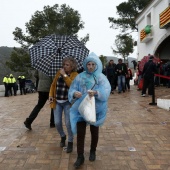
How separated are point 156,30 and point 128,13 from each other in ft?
64.6

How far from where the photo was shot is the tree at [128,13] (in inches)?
1428

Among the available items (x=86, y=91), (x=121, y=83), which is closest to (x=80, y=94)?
(x=86, y=91)

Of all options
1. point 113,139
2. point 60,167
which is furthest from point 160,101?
point 60,167

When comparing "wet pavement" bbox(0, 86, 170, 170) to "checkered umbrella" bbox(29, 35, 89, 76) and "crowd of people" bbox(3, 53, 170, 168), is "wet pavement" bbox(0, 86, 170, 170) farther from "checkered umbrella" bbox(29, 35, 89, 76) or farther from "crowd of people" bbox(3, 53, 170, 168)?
"checkered umbrella" bbox(29, 35, 89, 76)

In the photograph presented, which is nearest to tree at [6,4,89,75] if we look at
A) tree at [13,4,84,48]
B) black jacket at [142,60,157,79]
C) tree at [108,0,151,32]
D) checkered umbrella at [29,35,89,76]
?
tree at [13,4,84,48]

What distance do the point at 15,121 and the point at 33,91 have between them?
15150 mm

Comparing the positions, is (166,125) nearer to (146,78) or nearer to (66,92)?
(66,92)

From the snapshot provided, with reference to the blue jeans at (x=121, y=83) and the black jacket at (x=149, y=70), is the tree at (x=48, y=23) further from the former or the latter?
the black jacket at (x=149, y=70)

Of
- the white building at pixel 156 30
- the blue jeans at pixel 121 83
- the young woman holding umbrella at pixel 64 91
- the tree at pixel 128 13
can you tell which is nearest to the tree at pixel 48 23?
the tree at pixel 128 13

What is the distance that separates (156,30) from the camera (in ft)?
60.5

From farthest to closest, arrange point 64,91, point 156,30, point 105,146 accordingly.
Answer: point 156,30
point 105,146
point 64,91

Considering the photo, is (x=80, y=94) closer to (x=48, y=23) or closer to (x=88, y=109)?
(x=88, y=109)

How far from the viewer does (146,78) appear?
1088 cm

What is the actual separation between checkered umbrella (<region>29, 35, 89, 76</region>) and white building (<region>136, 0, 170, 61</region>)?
1230 centimetres
